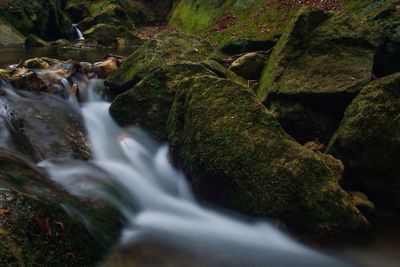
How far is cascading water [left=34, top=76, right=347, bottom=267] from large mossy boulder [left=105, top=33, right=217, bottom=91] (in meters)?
2.28

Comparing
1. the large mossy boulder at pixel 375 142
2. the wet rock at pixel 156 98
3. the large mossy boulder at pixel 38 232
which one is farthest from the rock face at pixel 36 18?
the large mossy boulder at pixel 375 142

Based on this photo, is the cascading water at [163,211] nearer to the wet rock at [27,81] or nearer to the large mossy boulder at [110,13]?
the wet rock at [27,81]

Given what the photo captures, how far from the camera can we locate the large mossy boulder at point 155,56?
10664 mm

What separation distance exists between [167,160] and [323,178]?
3180 millimetres

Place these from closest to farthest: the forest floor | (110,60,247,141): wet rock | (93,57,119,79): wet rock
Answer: (110,60,247,141): wet rock
(93,57,119,79): wet rock
the forest floor

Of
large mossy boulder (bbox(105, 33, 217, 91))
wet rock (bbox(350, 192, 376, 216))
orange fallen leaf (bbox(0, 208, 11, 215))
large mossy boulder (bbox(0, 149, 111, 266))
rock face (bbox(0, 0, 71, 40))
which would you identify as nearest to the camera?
large mossy boulder (bbox(0, 149, 111, 266))

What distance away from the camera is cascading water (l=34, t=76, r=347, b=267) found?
19.0 feet

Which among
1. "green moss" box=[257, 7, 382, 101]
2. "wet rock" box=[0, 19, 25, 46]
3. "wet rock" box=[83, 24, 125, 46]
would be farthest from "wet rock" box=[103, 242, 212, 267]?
"wet rock" box=[83, 24, 125, 46]

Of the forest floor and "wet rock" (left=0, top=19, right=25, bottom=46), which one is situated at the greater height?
the forest floor

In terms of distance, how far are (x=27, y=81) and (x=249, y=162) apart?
6.11m

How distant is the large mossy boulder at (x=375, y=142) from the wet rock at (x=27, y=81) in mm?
6860

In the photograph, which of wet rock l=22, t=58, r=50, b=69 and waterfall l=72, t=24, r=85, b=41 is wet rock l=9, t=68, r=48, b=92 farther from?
waterfall l=72, t=24, r=85, b=41

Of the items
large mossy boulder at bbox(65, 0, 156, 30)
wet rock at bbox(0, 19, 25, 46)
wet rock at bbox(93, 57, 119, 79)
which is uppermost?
large mossy boulder at bbox(65, 0, 156, 30)

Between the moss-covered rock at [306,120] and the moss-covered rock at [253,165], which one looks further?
the moss-covered rock at [306,120]
